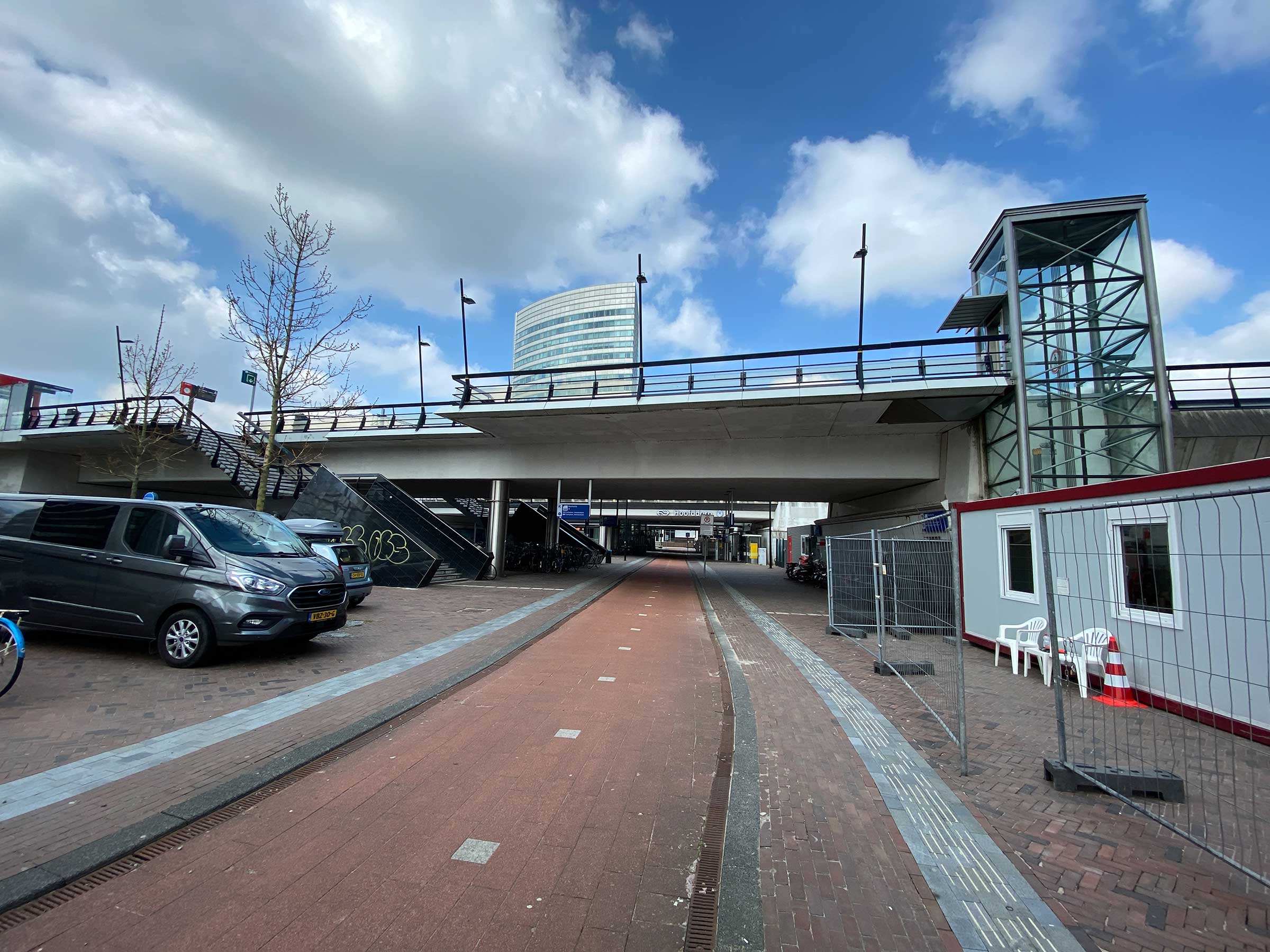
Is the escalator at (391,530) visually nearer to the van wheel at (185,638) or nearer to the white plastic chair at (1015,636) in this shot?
the van wheel at (185,638)

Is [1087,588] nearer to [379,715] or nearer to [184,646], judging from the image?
[379,715]

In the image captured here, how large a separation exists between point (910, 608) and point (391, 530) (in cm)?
1472

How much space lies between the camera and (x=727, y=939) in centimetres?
237

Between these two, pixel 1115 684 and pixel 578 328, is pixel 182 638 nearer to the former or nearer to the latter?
pixel 1115 684

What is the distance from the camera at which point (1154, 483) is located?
6430 millimetres

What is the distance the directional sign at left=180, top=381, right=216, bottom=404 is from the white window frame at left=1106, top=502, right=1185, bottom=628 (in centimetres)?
1997

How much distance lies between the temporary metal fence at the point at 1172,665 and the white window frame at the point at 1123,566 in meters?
0.02

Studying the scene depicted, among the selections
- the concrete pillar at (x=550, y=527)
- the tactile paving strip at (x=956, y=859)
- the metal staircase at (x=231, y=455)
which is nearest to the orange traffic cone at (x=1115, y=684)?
the tactile paving strip at (x=956, y=859)

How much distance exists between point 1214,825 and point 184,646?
29.4 feet

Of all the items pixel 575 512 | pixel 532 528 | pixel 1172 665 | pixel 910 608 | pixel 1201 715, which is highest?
pixel 575 512

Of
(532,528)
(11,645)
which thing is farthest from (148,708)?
(532,528)

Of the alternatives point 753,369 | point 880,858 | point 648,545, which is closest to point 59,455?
point 753,369

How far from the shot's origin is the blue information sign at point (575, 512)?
28.2m

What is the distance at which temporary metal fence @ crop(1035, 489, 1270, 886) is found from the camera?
12.2 feet
